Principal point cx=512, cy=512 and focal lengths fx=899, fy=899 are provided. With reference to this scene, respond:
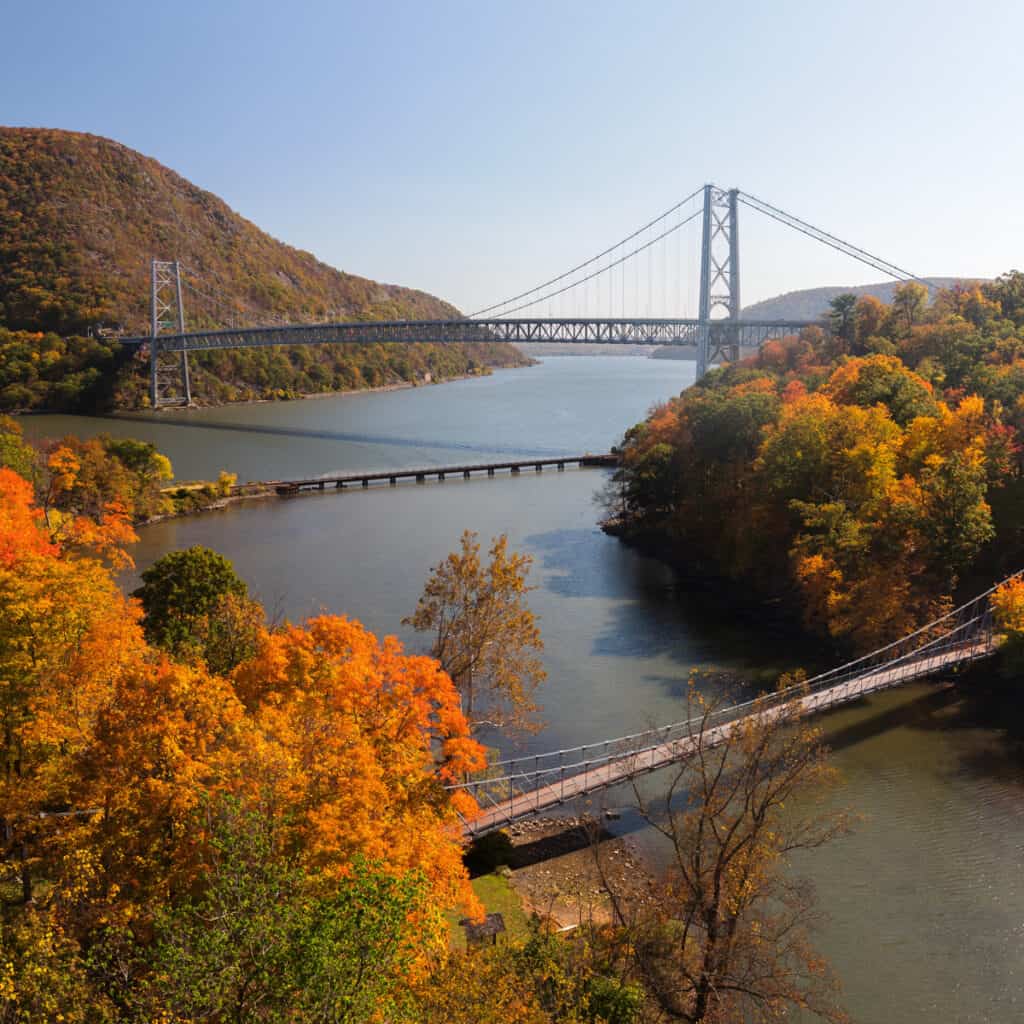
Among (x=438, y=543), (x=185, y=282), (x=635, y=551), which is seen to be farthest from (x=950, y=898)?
(x=185, y=282)

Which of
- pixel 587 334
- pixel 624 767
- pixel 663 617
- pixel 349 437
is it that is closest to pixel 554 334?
pixel 587 334

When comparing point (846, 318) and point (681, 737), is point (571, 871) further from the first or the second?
point (846, 318)

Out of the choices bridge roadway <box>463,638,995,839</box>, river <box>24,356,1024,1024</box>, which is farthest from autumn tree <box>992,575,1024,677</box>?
bridge roadway <box>463,638,995,839</box>

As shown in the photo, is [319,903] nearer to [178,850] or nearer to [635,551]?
[178,850]

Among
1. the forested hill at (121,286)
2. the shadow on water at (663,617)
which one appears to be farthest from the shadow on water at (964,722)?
the forested hill at (121,286)

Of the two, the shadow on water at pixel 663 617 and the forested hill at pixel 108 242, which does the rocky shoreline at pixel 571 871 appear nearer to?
the shadow on water at pixel 663 617
